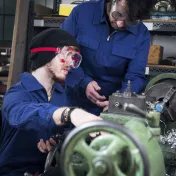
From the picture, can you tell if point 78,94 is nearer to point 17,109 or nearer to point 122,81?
point 122,81

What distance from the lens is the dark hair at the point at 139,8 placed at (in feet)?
6.00

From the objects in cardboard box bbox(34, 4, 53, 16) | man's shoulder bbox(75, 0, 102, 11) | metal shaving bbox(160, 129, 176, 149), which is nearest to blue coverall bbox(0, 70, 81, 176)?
metal shaving bbox(160, 129, 176, 149)

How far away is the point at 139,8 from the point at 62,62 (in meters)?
0.56

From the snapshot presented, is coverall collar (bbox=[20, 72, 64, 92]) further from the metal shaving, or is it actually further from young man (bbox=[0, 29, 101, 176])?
the metal shaving

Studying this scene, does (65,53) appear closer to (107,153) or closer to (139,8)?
(139,8)

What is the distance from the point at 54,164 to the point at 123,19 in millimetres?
831

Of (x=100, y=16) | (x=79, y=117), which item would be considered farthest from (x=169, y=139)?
(x=100, y=16)

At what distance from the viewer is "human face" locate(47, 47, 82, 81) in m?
1.57

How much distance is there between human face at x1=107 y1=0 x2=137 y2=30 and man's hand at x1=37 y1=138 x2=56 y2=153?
0.74m

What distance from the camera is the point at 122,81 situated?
2.21 metres

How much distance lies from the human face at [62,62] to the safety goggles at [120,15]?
36cm

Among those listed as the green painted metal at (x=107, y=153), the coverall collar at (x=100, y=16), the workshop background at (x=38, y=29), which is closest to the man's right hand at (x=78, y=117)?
the green painted metal at (x=107, y=153)

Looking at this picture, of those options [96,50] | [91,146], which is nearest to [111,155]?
[91,146]

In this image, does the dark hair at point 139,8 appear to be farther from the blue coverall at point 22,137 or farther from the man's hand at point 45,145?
the man's hand at point 45,145
